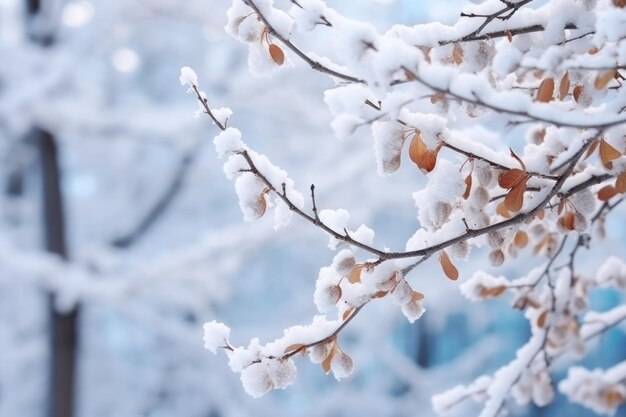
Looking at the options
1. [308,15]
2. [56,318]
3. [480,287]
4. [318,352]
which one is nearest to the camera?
[308,15]

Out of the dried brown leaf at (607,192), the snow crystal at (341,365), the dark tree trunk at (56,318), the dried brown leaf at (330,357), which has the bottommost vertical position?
the snow crystal at (341,365)

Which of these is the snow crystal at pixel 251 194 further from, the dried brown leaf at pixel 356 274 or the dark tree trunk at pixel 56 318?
the dark tree trunk at pixel 56 318

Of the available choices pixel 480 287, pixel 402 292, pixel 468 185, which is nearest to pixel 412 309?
pixel 402 292

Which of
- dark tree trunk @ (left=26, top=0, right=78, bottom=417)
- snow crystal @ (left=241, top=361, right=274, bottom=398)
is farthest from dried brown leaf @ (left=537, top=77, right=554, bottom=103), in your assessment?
dark tree trunk @ (left=26, top=0, right=78, bottom=417)

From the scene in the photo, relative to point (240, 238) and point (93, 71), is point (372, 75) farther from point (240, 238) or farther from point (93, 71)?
point (93, 71)

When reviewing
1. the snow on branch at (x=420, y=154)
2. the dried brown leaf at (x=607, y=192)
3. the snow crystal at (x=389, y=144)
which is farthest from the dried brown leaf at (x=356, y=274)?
the dried brown leaf at (x=607, y=192)

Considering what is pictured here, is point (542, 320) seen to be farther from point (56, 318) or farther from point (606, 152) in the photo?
point (56, 318)

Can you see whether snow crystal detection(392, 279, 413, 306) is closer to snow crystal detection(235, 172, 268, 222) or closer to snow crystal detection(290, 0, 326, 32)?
snow crystal detection(235, 172, 268, 222)

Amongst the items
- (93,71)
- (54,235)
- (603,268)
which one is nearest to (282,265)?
(93,71)
